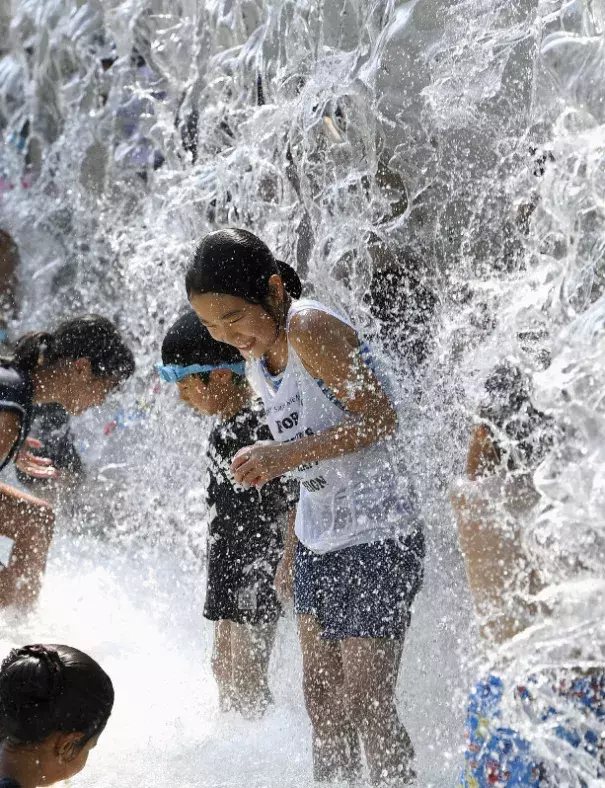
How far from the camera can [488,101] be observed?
13.5ft

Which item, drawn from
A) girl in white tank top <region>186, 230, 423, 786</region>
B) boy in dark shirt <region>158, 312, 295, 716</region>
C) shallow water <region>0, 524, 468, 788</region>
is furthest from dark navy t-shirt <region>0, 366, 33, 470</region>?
girl in white tank top <region>186, 230, 423, 786</region>

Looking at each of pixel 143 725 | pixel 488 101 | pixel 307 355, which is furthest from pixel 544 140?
pixel 143 725

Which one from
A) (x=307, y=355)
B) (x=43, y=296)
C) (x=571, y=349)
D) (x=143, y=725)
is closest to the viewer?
(x=571, y=349)

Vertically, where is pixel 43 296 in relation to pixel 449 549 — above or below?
above

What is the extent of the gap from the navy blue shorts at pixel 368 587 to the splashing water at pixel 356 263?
485 millimetres

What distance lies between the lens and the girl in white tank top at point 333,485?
267 cm

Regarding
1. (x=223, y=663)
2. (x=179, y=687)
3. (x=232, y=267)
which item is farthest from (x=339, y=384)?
(x=179, y=687)

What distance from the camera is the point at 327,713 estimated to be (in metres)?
2.86

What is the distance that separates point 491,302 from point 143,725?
187 centimetres

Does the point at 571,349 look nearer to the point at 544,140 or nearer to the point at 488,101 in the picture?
the point at 544,140

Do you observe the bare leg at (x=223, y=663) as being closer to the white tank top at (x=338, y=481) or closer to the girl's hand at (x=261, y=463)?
the white tank top at (x=338, y=481)

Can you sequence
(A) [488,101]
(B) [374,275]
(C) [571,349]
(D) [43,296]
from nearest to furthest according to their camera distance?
1. (C) [571,349]
2. (A) [488,101]
3. (B) [374,275]
4. (D) [43,296]

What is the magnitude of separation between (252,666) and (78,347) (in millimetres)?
1540

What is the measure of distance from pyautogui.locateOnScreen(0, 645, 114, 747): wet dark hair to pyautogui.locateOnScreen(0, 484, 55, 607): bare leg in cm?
233
